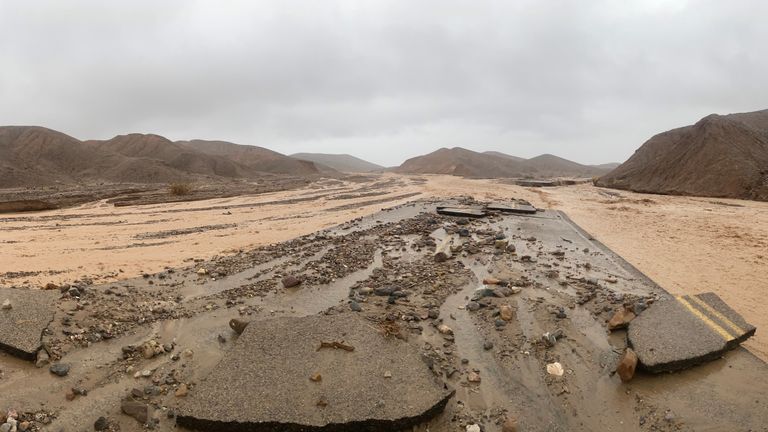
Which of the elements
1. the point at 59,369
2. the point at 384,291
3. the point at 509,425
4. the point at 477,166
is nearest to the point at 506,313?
the point at 384,291

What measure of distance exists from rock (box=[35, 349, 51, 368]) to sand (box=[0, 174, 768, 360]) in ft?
9.35

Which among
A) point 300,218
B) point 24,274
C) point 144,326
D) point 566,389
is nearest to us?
point 566,389

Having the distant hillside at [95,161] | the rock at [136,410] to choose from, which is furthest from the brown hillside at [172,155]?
the rock at [136,410]

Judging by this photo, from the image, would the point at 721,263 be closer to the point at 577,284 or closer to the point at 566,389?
the point at 577,284

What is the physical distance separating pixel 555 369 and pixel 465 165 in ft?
244

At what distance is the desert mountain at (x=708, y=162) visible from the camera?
21.2 metres

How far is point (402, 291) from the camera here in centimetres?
605

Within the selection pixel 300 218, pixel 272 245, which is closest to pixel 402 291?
pixel 272 245

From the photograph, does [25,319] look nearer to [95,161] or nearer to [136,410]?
[136,410]

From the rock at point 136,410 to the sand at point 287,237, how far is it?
154 inches

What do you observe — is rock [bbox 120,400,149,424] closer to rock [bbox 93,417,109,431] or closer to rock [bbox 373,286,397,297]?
rock [bbox 93,417,109,431]

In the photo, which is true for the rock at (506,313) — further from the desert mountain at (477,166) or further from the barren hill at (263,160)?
the barren hill at (263,160)

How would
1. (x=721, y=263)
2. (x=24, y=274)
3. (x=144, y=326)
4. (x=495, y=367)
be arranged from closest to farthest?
(x=495, y=367)
(x=144, y=326)
(x=24, y=274)
(x=721, y=263)

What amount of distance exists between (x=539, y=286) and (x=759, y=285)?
339cm
